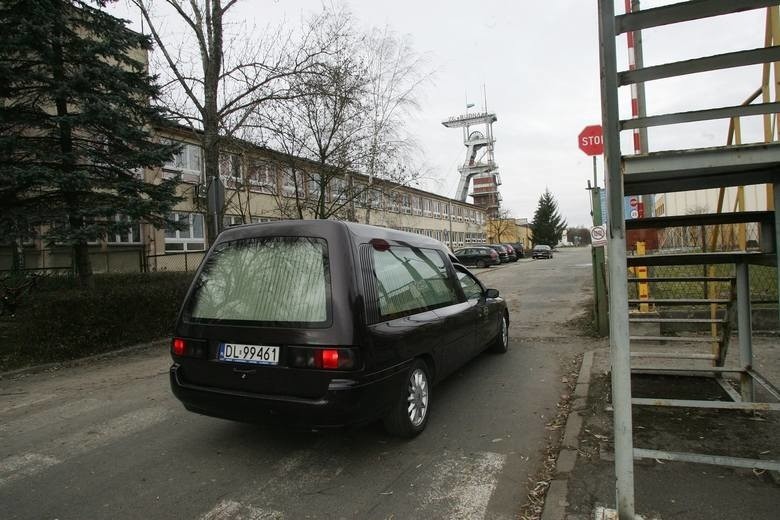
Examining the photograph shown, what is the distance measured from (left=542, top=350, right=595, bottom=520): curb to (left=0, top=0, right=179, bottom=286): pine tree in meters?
8.98

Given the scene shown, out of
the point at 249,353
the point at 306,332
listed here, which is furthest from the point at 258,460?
the point at 306,332

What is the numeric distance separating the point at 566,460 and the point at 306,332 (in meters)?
2.03

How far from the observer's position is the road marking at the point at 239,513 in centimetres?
279

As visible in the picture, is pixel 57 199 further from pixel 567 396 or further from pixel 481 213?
pixel 481 213

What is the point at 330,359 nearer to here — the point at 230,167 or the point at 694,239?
the point at 694,239

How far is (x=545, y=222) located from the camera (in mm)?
73625

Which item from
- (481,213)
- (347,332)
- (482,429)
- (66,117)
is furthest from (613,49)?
(481,213)

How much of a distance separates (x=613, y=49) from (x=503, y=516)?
8.54 feet

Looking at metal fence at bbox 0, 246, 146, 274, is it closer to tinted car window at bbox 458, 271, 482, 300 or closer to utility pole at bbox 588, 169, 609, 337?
tinted car window at bbox 458, 271, 482, 300

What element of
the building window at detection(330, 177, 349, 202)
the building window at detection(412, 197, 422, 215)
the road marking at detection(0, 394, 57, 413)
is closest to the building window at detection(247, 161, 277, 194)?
the building window at detection(330, 177, 349, 202)

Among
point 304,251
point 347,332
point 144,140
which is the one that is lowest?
point 347,332

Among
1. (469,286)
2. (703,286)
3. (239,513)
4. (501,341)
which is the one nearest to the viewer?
(239,513)

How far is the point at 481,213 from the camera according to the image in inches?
2849

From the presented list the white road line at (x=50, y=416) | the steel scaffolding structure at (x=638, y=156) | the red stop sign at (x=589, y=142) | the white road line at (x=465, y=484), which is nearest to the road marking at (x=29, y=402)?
the white road line at (x=50, y=416)
